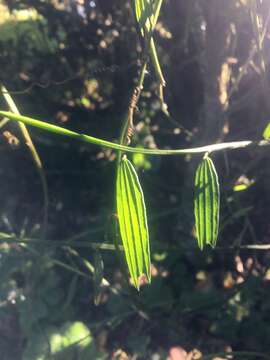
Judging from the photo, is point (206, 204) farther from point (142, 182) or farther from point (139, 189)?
point (142, 182)

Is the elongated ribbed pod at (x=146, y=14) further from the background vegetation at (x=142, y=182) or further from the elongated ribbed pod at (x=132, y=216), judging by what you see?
the background vegetation at (x=142, y=182)

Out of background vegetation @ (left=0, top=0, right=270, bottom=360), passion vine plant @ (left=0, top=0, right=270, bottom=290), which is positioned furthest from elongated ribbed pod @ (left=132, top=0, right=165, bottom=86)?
background vegetation @ (left=0, top=0, right=270, bottom=360)

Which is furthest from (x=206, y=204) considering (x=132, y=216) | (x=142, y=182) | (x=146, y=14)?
(x=142, y=182)

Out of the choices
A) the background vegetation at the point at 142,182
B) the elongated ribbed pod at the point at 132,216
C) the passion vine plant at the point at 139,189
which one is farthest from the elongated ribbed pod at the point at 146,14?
the background vegetation at the point at 142,182

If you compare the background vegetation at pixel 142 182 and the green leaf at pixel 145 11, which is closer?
the green leaf at pixel 145 11

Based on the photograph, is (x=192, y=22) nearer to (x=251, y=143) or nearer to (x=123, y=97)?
(x=123, y=97)

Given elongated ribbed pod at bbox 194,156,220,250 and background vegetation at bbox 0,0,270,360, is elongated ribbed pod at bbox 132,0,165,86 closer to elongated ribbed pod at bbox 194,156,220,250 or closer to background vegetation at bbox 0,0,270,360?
elongated ribbed pod at bbox 194,156,220,250
